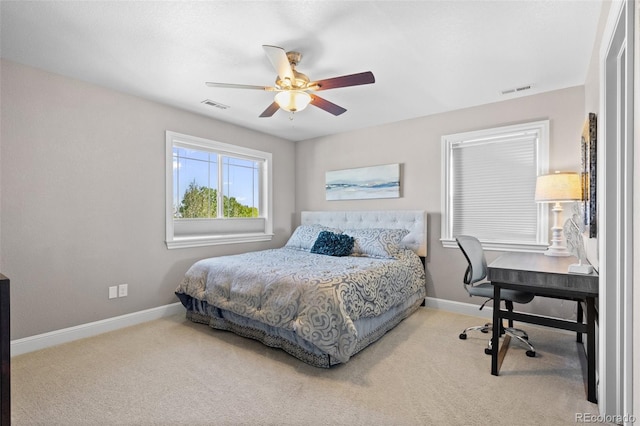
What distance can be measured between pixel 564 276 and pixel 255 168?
3972 millimetres

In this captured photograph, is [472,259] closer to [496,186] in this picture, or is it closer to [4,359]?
[496,186]

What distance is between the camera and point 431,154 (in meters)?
4.02

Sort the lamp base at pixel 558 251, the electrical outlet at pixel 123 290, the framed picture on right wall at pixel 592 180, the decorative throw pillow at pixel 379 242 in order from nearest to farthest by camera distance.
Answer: the framed picture on right wall at pixel 592 180, the lamp base at pixel 558 251, the electrical outlet at pixel 123 290, the decorative throw pillow at pixel 379 242

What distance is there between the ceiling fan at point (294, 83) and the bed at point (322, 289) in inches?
57.7

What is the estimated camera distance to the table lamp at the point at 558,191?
8.99ft

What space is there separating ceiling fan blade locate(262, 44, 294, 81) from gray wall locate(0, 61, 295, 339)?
2.00 meters

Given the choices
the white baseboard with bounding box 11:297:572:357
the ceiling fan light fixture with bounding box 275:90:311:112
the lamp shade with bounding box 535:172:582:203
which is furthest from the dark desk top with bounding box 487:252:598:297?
the ceiling fan light fixture with bounding box 275:90:311:112

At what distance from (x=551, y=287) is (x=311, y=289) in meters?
1.65

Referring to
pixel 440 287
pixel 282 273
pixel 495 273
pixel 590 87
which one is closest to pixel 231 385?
pixel 282 273

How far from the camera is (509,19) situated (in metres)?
2.09

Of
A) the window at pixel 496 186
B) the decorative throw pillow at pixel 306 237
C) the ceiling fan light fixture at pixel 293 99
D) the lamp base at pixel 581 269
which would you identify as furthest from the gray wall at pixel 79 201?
the lamp base at pixel 581 269

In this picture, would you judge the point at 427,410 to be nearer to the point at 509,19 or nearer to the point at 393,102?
the point at 509,19

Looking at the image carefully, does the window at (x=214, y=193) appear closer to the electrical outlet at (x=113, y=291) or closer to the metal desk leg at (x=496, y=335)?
the electrical outlet at (x=113, y=291)

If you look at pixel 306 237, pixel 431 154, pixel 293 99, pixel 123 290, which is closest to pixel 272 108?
pixel 293 99
